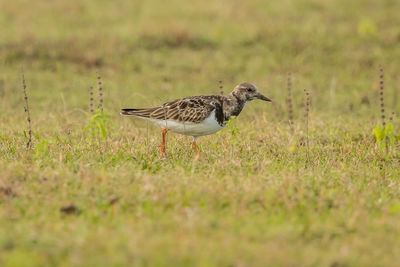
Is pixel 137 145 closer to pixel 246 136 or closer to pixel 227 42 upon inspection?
pixel 246 136

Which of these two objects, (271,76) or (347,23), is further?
(347,23)

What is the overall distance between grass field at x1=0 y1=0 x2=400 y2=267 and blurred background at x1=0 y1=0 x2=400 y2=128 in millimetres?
62

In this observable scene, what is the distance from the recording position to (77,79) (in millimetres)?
15719

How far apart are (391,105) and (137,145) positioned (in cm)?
754

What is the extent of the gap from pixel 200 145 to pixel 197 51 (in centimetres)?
841

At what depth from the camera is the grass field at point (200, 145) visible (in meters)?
5.55

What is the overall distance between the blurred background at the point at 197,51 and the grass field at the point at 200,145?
2.4 inches

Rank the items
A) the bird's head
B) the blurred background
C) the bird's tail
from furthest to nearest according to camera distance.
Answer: the blurred background
the bird's head
the bird's tail

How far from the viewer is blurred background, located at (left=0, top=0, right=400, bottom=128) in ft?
48.6

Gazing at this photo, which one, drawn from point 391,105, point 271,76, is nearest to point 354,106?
point 391,105

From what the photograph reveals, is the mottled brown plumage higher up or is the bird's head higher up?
the bird's head

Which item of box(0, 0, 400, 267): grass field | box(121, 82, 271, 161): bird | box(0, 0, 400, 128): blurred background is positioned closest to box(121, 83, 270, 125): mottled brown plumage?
box(121, 82, 271, 161): bird

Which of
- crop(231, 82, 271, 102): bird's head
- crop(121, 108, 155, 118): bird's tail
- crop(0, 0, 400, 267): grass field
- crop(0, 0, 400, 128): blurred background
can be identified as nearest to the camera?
Result: crop(0, 0, 400, 267): grass field

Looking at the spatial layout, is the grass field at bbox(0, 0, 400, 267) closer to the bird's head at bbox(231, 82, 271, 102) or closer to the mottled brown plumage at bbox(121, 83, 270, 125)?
the mottled brown plumage at bbox(121, 83, 270, 125)
